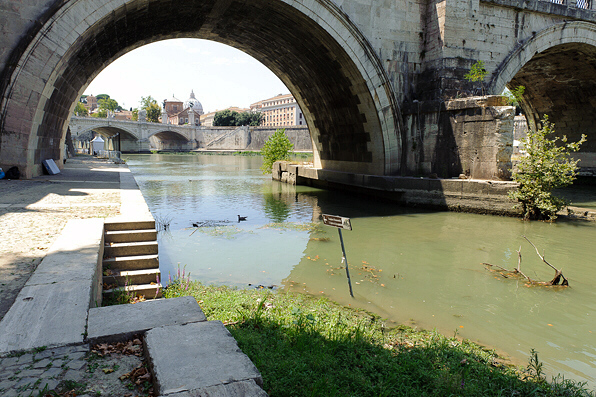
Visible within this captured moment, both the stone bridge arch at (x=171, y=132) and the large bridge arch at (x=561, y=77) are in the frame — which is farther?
the stone bridge arch at (x=171, y=132)

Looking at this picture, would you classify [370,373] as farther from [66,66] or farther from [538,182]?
[66,66]

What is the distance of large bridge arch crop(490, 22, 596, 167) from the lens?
46.5ft

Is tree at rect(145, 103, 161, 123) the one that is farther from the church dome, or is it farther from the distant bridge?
the church dome

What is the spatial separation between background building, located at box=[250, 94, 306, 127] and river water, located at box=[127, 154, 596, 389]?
311 ft

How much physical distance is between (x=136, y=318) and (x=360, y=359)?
5.39ft

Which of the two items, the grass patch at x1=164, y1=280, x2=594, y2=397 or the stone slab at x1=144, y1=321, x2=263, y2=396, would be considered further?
the grass patch at x1=164, y1=280, x2=594, y2=397

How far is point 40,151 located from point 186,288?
889 centimetres

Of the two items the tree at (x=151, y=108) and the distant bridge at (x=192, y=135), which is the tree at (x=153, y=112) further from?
the distant bridge at (x=192, y=135)

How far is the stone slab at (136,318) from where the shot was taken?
250 cm

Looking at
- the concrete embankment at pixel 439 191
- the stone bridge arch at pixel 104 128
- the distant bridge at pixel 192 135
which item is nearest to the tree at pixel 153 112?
the distant bridge at pixel 192 135

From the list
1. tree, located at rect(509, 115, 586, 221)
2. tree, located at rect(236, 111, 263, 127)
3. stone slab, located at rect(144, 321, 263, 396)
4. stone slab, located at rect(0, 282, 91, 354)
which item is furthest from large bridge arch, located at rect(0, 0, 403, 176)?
tree, located at rect(236, 111, 263, 127)

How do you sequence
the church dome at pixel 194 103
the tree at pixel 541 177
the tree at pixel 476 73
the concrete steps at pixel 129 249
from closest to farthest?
the concrete steps at pixel 129 249 < the tree at pixel 541 177 < the tree at pixel 476 73 < the church dome at pixel 194 103

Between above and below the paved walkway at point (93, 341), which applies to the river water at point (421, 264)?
below

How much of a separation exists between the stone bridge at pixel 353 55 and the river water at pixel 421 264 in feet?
8.82
